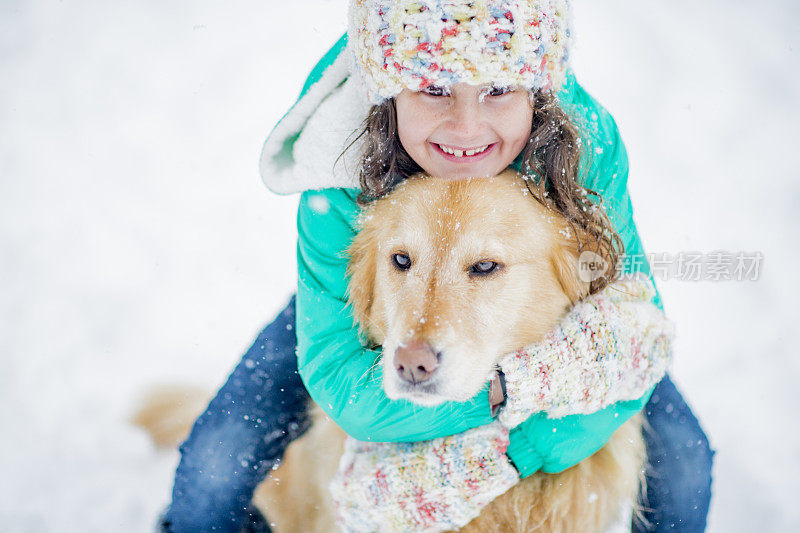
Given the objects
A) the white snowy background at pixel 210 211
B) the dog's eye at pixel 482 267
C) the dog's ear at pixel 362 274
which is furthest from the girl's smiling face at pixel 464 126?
the white snowy background at pixel 210 211

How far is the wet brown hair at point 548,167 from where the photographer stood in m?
1.66

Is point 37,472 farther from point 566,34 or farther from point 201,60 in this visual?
point 566,34

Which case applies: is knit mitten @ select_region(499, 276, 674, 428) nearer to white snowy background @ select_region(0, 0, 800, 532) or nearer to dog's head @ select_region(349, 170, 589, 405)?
dog's head @ select_region(349, 170, 589, 405)

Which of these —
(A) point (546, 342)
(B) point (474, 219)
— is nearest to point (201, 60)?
(B) point (474, 219)

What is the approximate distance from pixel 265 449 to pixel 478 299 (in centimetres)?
115

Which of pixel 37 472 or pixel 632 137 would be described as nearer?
pixel 37 472

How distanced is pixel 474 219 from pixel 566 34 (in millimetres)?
585

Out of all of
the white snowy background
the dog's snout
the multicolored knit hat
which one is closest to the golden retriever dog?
the dog's snout

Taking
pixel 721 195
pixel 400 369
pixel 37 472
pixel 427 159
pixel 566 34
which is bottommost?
pixel 37 472

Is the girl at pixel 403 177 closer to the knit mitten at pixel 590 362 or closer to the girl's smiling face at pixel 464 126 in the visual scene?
the girl's smiling face at pixel 464 126

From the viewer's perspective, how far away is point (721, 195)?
11.9ft

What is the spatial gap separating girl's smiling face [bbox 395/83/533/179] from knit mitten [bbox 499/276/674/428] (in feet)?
1.80

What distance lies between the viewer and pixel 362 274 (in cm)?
196

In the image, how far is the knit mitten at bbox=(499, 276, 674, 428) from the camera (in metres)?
1.65
